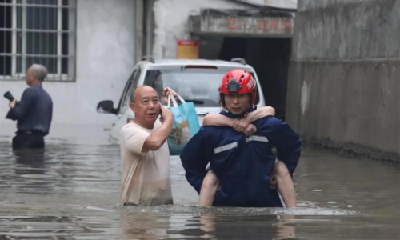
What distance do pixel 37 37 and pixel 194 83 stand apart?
1013 cm

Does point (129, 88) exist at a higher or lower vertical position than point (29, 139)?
higher

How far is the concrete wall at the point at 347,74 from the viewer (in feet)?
54.2

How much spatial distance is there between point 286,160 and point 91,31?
16878mm

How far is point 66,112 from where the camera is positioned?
24.8 meters

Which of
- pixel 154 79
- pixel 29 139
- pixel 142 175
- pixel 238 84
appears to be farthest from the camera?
pixel 29 139

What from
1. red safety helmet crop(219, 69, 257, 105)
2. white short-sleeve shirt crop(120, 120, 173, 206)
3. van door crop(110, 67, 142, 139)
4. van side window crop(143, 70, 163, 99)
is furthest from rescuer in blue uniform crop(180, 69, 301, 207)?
van door crop(110, 67, 142, 139)

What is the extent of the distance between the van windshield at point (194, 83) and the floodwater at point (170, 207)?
1.08 meters

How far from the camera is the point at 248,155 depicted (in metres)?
8.21

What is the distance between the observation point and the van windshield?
15.2 meters

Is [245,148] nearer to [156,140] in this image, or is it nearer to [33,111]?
[156,140]

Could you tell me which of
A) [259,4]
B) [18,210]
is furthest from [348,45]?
[18,210]

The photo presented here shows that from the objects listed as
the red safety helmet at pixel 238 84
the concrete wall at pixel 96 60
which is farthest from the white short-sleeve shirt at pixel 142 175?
the concrete wall at pixel 96 60

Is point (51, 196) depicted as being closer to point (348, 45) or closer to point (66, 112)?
point (348, 45)

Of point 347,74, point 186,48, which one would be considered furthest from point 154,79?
point 186,48
